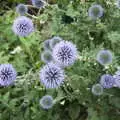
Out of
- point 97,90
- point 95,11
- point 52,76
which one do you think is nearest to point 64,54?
point 52,76

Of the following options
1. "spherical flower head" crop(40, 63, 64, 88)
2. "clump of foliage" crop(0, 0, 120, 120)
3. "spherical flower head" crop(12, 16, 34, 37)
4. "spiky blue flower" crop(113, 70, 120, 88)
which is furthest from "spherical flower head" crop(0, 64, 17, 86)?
"spiky blue flower" crop(113, 70, 120, 88)

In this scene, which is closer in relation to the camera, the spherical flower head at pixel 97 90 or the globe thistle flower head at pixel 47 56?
the spherical flower head at pixel 97 90

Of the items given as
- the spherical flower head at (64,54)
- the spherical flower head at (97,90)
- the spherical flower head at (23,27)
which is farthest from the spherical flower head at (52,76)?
the spherical flower head at (23,27)

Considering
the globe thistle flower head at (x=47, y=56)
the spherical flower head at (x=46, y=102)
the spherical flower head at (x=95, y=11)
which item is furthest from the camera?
the spherical flower head at (x=95, y=11)

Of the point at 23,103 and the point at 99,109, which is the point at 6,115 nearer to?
the point at 23,103

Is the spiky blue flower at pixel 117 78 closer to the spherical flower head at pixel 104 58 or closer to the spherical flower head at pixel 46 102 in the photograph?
the spherical flower head at pixel 104 58

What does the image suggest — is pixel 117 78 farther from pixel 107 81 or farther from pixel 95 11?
pixel 95 11
